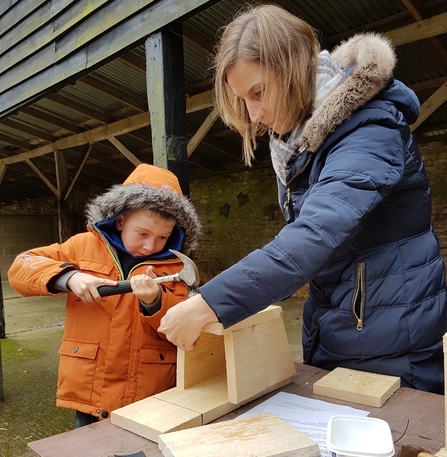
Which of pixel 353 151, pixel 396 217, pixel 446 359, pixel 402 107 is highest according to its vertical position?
pixel 402 107

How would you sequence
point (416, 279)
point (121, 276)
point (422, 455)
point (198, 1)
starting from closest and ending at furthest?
point (422, 455)
point (416, 279)
point (121, 276)
point (198, 1)

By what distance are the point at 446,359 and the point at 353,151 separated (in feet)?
1.63

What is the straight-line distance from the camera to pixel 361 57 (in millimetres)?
1218

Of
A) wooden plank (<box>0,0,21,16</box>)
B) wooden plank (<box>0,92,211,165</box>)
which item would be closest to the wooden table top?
wooden plank (<box>0,92,211,165</box>)

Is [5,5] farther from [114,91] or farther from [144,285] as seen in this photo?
[144,285]

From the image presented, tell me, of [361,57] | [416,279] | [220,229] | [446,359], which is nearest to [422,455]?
[446,359]

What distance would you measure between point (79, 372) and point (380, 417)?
1141 mm

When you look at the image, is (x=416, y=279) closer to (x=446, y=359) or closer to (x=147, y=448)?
(x=446, y=359)

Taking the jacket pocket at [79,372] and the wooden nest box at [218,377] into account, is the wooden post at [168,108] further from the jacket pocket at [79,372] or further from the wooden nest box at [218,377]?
the wooden nest box at [218,377]

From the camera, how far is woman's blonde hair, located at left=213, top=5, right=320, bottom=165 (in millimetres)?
1196

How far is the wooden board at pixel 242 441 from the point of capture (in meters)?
0.87

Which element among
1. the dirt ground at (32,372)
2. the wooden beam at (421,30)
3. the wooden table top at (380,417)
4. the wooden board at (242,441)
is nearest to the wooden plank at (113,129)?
the wooden beam at (421,30)

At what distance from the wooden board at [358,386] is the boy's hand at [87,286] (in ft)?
2.64

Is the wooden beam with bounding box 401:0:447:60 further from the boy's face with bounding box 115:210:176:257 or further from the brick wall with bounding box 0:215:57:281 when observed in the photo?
the brick wall with bounding box 0:215:57:281
